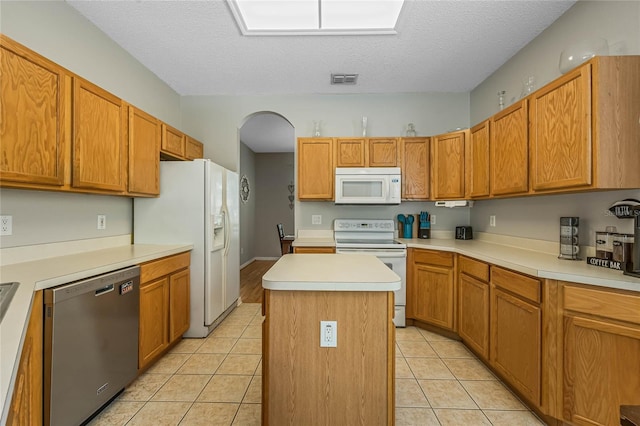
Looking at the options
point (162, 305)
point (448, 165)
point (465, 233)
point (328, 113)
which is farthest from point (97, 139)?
point (465, 233)

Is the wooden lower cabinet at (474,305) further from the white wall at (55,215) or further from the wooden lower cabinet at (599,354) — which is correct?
the white wall at (55,215)

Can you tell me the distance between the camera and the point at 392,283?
1.30 meters

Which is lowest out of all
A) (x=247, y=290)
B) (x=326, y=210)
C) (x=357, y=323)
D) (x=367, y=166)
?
(x=247, y=290)

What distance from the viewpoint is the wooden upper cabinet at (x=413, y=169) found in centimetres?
343

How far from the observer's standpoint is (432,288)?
296cm

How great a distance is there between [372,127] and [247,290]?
302 cm

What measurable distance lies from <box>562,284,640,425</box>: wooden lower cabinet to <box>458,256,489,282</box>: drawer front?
665 millimetres

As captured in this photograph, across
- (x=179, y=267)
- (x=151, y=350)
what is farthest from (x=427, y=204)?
(x=151, y=350)

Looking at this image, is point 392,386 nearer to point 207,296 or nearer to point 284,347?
point 284,347

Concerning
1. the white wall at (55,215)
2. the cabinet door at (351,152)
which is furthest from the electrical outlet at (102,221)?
the cabinet door at (351,152)

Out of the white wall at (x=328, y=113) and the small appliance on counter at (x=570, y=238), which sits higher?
the white wall at (x=328, y=113)

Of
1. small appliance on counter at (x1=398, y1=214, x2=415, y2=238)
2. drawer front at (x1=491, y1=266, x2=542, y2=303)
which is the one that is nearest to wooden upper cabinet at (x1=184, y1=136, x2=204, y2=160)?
small appliance on counter at (x1=398, y1=214, x2=415, y2=238)

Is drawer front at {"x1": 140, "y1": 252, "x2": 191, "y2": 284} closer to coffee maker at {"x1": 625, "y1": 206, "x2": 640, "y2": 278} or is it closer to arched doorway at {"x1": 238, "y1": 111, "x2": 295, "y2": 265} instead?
coffee maker at {"x1": 625, "y1": 206, "x2": 640, "y2": 278}

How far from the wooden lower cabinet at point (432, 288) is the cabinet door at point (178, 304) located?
7.24 feet
